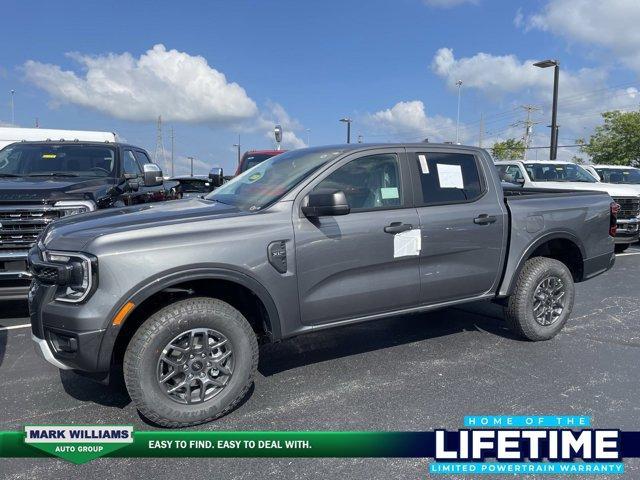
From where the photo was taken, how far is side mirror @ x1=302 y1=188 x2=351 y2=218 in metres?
3.30

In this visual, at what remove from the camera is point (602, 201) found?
511cm

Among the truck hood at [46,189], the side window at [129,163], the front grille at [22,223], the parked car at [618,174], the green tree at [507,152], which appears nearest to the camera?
the front grille at [22,223]

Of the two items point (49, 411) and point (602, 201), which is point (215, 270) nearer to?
point (49, 411)

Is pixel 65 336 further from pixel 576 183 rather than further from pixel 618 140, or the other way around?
pixel 618 140

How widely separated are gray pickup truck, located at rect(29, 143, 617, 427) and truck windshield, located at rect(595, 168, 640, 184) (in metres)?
9.59

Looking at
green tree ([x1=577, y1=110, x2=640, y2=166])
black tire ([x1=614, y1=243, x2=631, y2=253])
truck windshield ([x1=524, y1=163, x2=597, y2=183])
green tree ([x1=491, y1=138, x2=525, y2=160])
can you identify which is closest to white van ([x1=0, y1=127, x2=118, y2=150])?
truck windshield ([x1=524, y1=163, x2=597, y2=183])

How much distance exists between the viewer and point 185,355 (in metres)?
3.12

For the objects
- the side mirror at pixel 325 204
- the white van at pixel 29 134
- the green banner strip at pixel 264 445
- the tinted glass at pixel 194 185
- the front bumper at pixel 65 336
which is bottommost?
the green banner strip at pixel 264 445

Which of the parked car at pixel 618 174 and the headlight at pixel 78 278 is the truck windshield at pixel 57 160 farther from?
the parked car at pixel 618 174

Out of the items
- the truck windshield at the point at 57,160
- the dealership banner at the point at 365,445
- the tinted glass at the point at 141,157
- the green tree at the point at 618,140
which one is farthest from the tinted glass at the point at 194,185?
the green tree at the point at 618,140

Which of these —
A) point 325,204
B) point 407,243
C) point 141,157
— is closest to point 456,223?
point 407,243

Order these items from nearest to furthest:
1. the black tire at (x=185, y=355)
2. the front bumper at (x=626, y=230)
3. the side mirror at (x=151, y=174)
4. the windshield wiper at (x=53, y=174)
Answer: the black tire at (x=185, y=355) < the side mirror at (x=151, y=174) < the windshield wiper at (x=53, y=174) < the front bumper at (x=626, y=230)

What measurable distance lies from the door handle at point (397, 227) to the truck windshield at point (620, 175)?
11.2 meters

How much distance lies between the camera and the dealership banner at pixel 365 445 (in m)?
2.82
